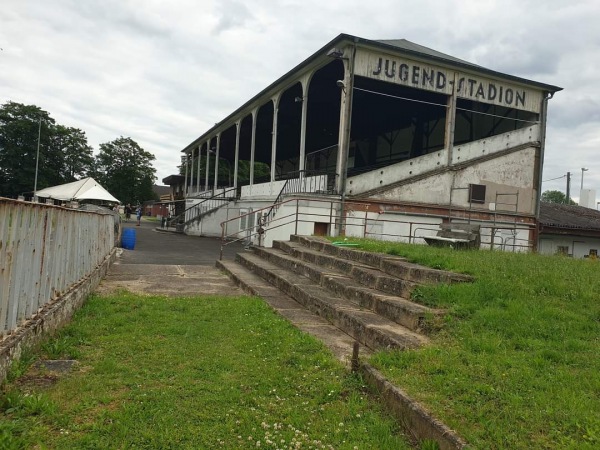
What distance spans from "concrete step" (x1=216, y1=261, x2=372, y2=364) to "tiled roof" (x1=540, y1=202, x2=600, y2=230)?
17.2 meters

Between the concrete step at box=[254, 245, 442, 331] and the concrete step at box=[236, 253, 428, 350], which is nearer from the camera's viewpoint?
the concrete step at box=[236, 253, 428, 350]

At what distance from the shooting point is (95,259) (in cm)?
762

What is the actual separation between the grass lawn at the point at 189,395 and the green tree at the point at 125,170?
56250 mm

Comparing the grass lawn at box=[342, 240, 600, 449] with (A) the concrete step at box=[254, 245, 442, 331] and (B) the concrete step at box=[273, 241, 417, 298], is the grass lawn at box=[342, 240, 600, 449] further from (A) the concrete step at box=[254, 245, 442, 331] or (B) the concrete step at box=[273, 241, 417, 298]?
(B) the concrete step at box=[273, 241, 417, 298]

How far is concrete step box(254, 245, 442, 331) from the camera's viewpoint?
14.7 feet

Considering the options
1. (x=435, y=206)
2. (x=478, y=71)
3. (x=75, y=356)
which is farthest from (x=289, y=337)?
(x=478, y=71)

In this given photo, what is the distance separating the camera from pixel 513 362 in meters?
3.27

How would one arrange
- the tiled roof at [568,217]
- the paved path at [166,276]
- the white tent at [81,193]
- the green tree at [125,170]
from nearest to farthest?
the paved path at [166,276] → the white tent at [81,193] → the tiled roof at [568,217] → the green tree at [125,170]

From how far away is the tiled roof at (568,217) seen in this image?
68.9ft

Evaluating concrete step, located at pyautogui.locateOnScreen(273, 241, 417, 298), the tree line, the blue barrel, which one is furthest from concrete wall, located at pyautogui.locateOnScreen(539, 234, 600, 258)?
the tree line

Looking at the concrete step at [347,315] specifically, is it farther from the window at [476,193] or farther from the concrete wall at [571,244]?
the concrete wall at [571,244]

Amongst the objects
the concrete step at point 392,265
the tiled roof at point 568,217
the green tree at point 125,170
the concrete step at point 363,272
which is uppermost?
the green tree at point 125,170

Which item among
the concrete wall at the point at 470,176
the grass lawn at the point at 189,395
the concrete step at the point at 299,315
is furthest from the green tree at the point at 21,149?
the grass lawn at the point at 189,395

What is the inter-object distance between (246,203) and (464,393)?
18.3 meters
